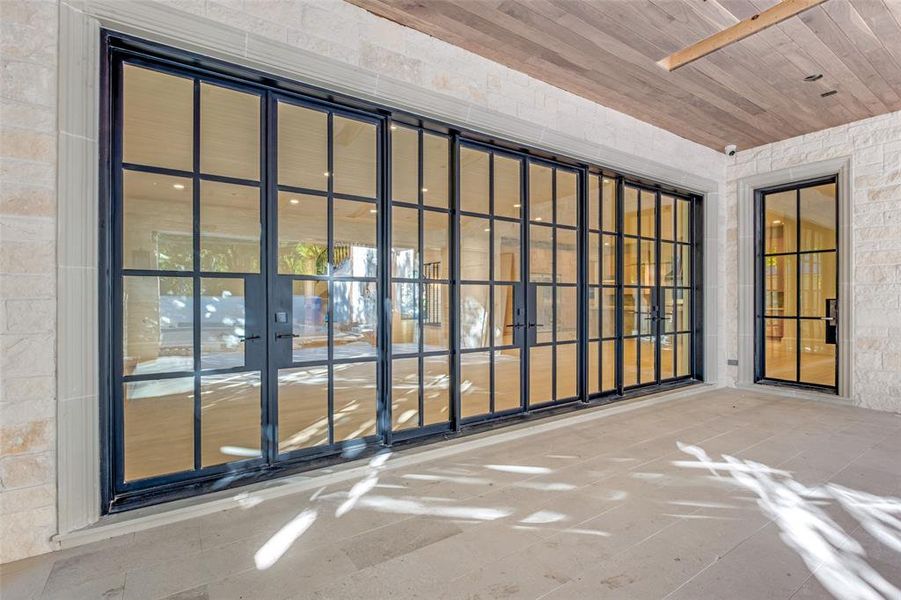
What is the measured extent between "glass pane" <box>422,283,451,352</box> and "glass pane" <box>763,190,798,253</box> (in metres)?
4.76

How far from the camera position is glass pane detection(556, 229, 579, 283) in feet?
14.4

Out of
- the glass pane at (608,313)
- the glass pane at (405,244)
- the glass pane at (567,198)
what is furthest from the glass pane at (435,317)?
the glass pane at (608,313)

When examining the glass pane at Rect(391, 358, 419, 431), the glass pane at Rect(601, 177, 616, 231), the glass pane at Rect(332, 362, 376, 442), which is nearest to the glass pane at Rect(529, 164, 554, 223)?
the glass pane at Rect(601, 177, 616, 231)

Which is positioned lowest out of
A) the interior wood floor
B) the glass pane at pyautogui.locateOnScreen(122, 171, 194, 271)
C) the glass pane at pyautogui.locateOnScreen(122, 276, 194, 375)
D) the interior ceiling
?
the interior wood floor

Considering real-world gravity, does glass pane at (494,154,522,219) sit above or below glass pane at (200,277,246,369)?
above

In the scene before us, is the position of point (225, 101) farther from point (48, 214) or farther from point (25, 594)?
point (25, 594)

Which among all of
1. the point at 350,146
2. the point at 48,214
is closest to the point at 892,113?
the point at 350,146

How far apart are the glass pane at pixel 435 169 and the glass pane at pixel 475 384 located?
1342 mm

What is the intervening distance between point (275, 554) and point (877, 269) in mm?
6247

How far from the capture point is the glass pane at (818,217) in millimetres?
5266

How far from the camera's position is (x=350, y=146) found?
3.26m

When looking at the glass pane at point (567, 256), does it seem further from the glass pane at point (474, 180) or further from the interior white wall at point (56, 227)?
the interior white wall at point (56, 227)

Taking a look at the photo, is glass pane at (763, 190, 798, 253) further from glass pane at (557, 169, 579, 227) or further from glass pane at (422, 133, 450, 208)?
glass pane at (422, 133, 450, 208)

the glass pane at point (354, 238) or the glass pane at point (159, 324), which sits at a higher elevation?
the glass pane at point (354, 238)
